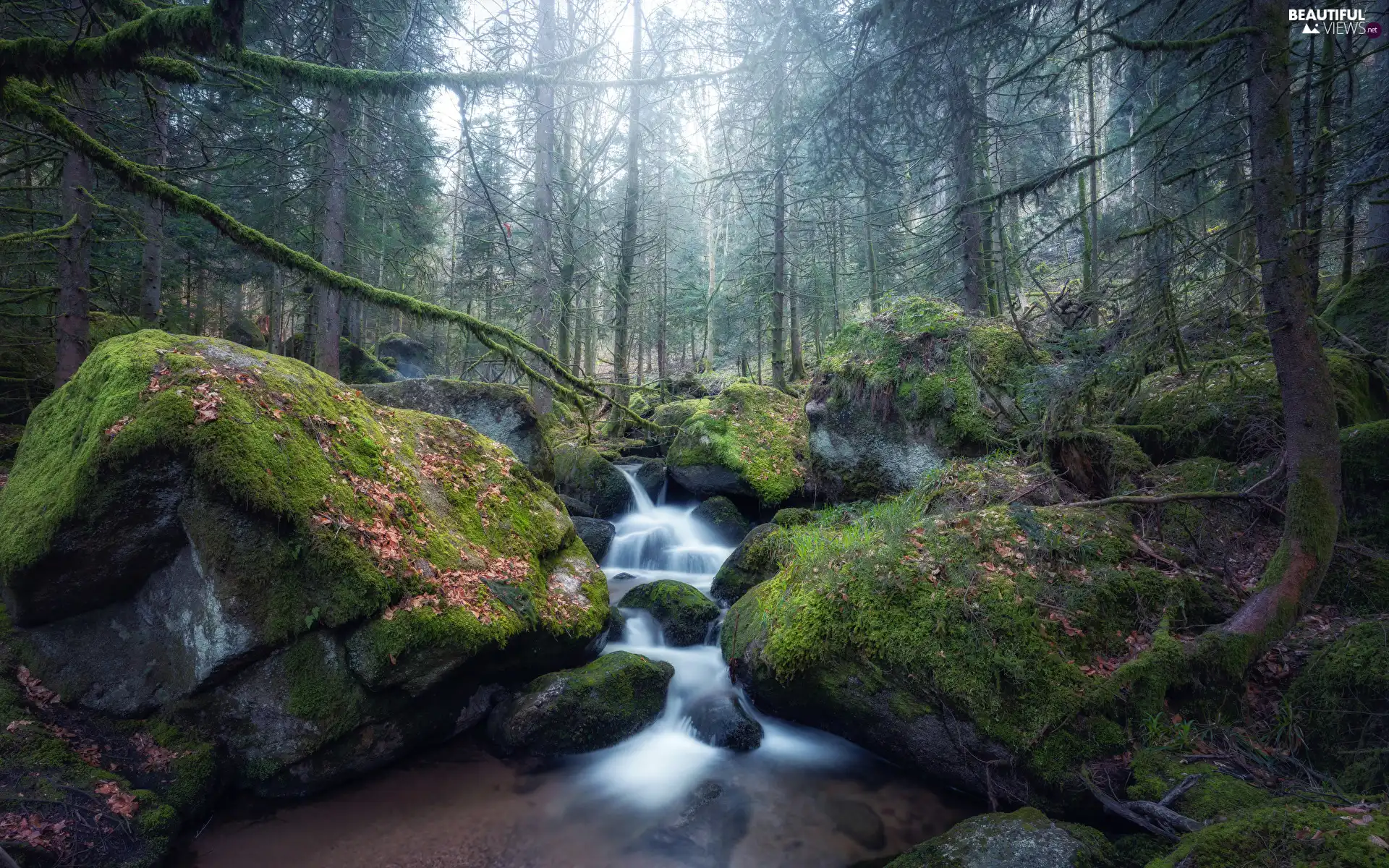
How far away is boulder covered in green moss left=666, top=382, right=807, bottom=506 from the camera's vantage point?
11.6m

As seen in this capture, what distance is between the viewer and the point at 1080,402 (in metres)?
6.18

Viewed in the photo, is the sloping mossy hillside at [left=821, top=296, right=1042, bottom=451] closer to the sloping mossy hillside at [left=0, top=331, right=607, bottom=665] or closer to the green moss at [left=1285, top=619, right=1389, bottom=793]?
the green moss at [left=1285, top=619, right=1389, bottom=793]

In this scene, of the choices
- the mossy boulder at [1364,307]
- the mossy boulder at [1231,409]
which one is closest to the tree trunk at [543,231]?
the mossy boulder at [1231,409]

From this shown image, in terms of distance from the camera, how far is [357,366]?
18344 millimetres

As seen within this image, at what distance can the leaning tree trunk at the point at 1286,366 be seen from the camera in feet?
12.3

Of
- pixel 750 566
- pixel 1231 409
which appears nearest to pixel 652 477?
pixel 750 566

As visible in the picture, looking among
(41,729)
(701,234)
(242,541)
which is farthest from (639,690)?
(701,234)

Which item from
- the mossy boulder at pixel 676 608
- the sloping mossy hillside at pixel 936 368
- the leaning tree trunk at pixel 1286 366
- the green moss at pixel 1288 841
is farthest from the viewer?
the sloping mossy hillside at pixel 936 368

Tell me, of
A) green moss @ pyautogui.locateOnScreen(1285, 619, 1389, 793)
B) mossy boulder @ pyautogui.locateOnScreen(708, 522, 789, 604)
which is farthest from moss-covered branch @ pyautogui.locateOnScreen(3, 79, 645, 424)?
green moss @ pyautogui.locateOnScreen(1285, 619, 1389, 793)

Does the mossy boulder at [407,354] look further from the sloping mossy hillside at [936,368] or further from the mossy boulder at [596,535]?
the sloping mossy hillside at [936,368]

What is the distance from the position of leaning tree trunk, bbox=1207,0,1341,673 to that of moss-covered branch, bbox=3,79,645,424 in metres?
4.68

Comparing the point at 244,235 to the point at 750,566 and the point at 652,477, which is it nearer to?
the point at 750,566

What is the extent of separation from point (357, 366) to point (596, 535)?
12.5m

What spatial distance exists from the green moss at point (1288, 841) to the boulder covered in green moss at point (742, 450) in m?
8.81
